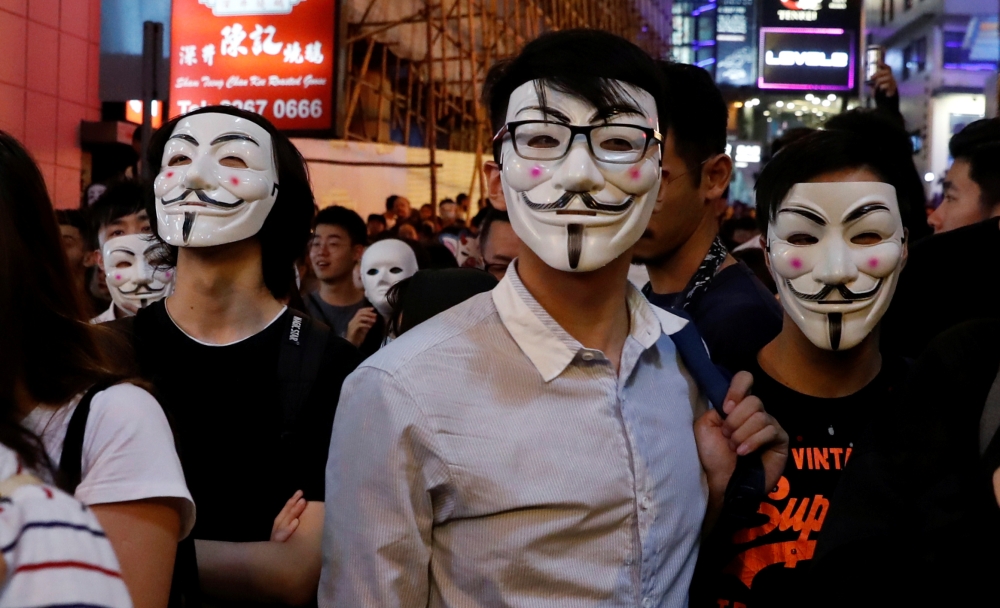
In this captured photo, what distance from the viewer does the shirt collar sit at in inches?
84.1

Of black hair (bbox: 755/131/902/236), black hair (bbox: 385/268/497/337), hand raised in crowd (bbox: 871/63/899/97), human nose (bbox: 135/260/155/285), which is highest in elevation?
hand raised in crowd (bbox: 871/63/899/97)

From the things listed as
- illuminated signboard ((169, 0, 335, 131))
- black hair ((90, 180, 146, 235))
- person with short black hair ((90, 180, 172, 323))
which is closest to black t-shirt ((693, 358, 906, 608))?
person with short black hair ((90, 180, 172, 323))

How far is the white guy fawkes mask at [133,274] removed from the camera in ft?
14.0

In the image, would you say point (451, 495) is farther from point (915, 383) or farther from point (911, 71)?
point (911, 71)

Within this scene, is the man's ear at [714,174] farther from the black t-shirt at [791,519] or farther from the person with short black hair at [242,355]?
the person with short black hair at [242,355]

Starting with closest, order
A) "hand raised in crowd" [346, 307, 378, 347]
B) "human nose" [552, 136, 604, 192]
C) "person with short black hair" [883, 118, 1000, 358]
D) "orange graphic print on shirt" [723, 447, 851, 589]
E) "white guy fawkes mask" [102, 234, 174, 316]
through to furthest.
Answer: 1. "human nose" [552, 136, 604, 192]
2. "orange graphic print on shirt" [723, 447, 851, 589]
3. "person with short black hair" [883, 118, 1000, 358]
4. "white guy fawkes mask" [102, 234, 174, 316]
5. "hand raised in crowd" [346, 307, 378, 347]

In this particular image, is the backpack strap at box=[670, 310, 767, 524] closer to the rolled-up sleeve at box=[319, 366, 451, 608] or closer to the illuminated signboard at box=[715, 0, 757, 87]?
→ the rolled-up sleeve at box=[319, 366, 451, 608]

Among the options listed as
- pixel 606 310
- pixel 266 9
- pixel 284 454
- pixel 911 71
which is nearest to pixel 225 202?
pixel 284 454

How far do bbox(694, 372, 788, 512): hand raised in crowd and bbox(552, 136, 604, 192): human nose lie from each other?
507 millimetres

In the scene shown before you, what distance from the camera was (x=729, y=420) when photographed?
7.51ft

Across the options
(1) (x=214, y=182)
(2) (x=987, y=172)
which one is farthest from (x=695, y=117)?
(1) (x=214, y=182)

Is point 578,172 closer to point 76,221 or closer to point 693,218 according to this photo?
point 693,218

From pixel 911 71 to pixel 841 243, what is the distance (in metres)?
47.7

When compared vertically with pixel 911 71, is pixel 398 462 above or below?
below
